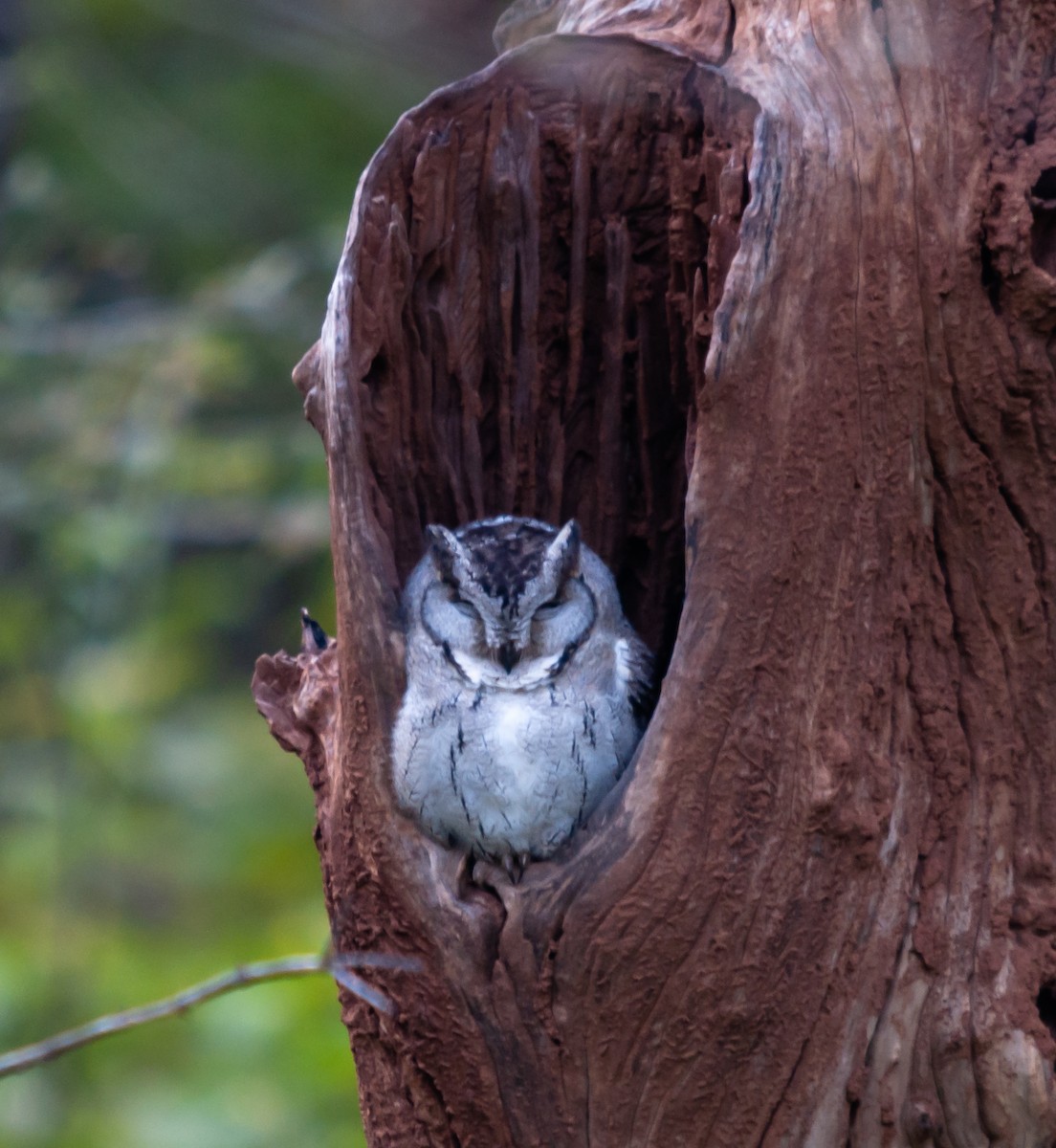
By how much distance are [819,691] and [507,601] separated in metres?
0.78

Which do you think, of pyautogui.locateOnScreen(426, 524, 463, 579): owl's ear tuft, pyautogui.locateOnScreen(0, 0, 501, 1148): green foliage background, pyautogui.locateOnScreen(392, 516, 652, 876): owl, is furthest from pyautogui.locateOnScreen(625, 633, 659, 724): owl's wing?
pyautogui.locateOnScreen(0, 0, 501, 1148): green foliage background

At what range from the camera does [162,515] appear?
202 inches

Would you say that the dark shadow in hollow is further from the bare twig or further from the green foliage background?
the bare twig

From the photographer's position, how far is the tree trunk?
6.88ft

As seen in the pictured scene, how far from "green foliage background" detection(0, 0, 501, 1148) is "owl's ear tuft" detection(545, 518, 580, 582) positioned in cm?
107

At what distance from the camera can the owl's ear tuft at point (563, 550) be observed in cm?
266

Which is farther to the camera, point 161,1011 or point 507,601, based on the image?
point 507,601

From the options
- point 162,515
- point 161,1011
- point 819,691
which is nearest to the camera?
point 161,1011

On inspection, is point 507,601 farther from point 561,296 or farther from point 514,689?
point 561,296

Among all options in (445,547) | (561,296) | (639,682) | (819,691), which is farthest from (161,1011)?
(561,296)

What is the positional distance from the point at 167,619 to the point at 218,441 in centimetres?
117

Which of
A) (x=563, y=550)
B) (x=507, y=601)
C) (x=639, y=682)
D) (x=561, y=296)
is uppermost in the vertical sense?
(x=561, y=296)

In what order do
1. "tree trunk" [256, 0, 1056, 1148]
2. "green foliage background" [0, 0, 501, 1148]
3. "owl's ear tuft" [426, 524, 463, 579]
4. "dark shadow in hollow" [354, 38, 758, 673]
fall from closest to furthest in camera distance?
"tree trunk" [256, 0, 1056, 1148] → "dark shadow in hollow" [354, 38, 758, 673] → "owl's ear tuft" [426, 524, 463, 579] → "green foliage background" [0, 0, 501, 1148]

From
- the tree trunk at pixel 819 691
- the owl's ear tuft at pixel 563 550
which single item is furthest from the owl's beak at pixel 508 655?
the tree trunk at pixel 819 691
